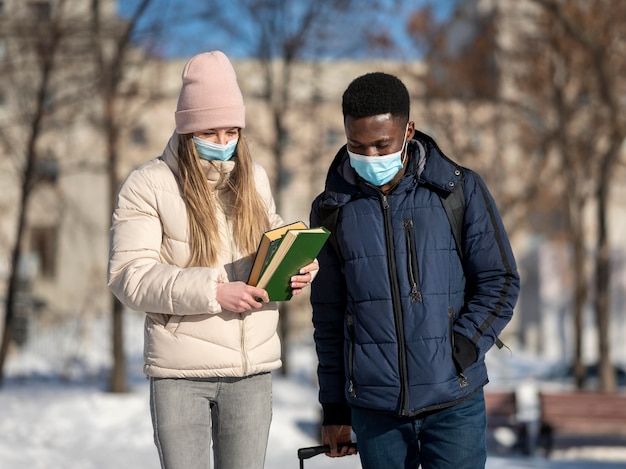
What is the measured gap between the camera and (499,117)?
22.3 m

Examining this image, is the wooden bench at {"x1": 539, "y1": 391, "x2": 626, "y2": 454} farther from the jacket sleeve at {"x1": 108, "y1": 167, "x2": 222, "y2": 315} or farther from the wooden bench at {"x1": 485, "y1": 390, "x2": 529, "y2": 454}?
the jacket sleeve at {"x1": 108, "y1": 167, "x2": 222, "y2": 315}

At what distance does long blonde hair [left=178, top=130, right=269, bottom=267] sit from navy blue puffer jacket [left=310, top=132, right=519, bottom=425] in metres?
0.30

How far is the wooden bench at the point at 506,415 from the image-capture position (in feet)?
42.7

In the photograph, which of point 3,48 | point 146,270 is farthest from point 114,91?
point 146,270

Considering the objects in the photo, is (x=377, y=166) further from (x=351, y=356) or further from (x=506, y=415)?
(x=506, y=415)

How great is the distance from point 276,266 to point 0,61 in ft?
46.8

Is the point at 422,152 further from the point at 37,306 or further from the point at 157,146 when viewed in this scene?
the point at 157,146

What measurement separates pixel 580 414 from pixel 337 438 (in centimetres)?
993

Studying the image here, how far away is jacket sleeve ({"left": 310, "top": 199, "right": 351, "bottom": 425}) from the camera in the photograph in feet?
12.1

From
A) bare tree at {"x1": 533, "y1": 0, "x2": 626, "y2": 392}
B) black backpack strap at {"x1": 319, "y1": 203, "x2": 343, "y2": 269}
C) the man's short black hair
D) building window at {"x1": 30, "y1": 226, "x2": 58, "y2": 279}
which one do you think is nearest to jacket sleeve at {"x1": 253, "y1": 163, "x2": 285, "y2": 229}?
black backpack strap at {"x1": 319, "y1": 203, "x2": 343, "y2": 269}

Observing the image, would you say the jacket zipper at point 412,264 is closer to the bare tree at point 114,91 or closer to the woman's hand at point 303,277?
the woman's hand at point 303,277

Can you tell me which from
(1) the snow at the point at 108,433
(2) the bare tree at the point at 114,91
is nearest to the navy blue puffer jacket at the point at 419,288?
(1) the snow at the point at 108,433

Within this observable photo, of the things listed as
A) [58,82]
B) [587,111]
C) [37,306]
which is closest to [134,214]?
[58,82]

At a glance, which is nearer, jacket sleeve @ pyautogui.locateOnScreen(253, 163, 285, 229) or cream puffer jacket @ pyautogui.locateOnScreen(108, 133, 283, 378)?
cream puffer jacket @ pyautogui.locateOnScreen(108, 133, 283, 378)
